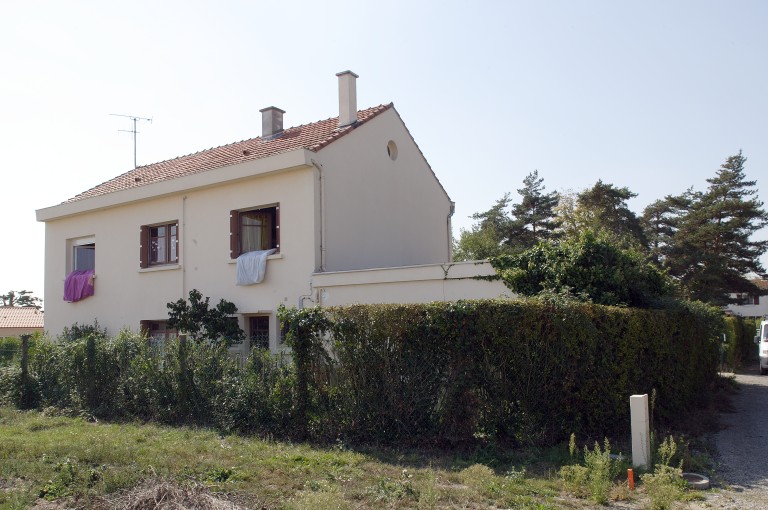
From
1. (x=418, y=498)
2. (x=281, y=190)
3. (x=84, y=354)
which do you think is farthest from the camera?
(x=281, y=190)

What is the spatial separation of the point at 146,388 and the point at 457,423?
600 cm

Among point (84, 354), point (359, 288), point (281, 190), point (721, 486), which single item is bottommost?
point (721, 486)

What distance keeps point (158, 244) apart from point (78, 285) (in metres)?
3.38

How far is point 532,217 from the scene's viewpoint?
130 ft

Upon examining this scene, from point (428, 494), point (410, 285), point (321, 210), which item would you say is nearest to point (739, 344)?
point (410, 285)

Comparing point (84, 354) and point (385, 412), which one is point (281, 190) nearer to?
point (84, 354)

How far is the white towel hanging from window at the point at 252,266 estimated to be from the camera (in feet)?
53.4

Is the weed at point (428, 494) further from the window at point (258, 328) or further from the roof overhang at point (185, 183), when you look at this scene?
the window at point (258, 328)

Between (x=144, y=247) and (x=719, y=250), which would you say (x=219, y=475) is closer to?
→ (x=144, y=247)

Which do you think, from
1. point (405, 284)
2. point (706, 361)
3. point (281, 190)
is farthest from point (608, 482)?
point (281, 190)

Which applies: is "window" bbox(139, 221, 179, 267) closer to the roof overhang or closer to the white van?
the roof overhang

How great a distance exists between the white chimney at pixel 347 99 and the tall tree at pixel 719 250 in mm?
23374

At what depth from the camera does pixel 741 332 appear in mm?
28969

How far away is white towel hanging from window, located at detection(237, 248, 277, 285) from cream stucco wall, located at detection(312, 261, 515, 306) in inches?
61.8
